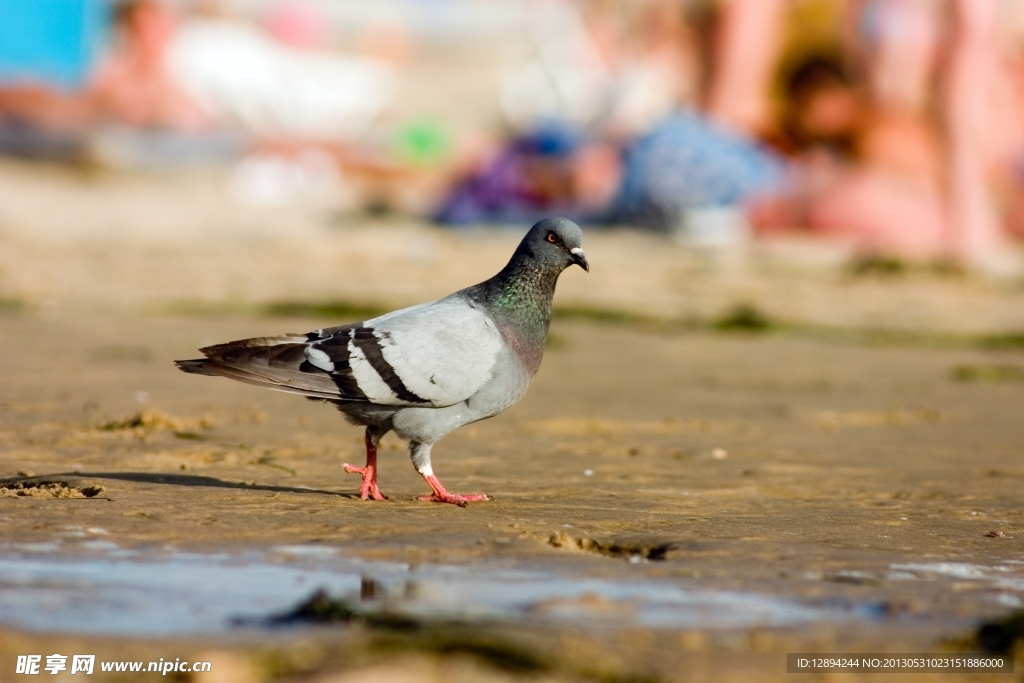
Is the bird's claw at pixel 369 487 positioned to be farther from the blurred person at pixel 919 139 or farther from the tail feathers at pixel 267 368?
the blurred person at pixel 919 139

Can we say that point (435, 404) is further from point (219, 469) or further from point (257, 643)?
point (257, 643)

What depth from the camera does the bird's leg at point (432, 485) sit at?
430 centimetres

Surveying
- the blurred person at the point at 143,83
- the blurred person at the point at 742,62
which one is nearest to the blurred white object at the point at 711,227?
the blurred person at the point at 742,62

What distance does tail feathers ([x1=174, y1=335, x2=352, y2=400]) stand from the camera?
440cm

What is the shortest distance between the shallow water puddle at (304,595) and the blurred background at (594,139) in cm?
725

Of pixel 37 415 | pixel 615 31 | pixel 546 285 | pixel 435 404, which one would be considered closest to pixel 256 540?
pixel 435 404

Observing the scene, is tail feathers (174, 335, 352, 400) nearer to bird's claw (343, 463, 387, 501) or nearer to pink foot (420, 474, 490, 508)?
bird's claw (343, 463, 387, 501)

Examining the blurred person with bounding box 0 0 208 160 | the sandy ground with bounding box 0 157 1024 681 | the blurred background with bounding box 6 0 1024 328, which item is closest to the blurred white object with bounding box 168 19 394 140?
the blurred background with bounding box 6 0 1024 328

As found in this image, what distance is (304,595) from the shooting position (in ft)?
10.3

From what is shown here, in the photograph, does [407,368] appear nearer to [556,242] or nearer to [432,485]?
→ [432,485]

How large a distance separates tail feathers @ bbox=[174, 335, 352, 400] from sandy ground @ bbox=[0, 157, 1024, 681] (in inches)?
12.9

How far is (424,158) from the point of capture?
79.3 ft

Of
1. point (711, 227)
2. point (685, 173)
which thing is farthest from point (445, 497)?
point (711, 227)

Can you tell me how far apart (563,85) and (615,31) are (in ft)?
4.26
